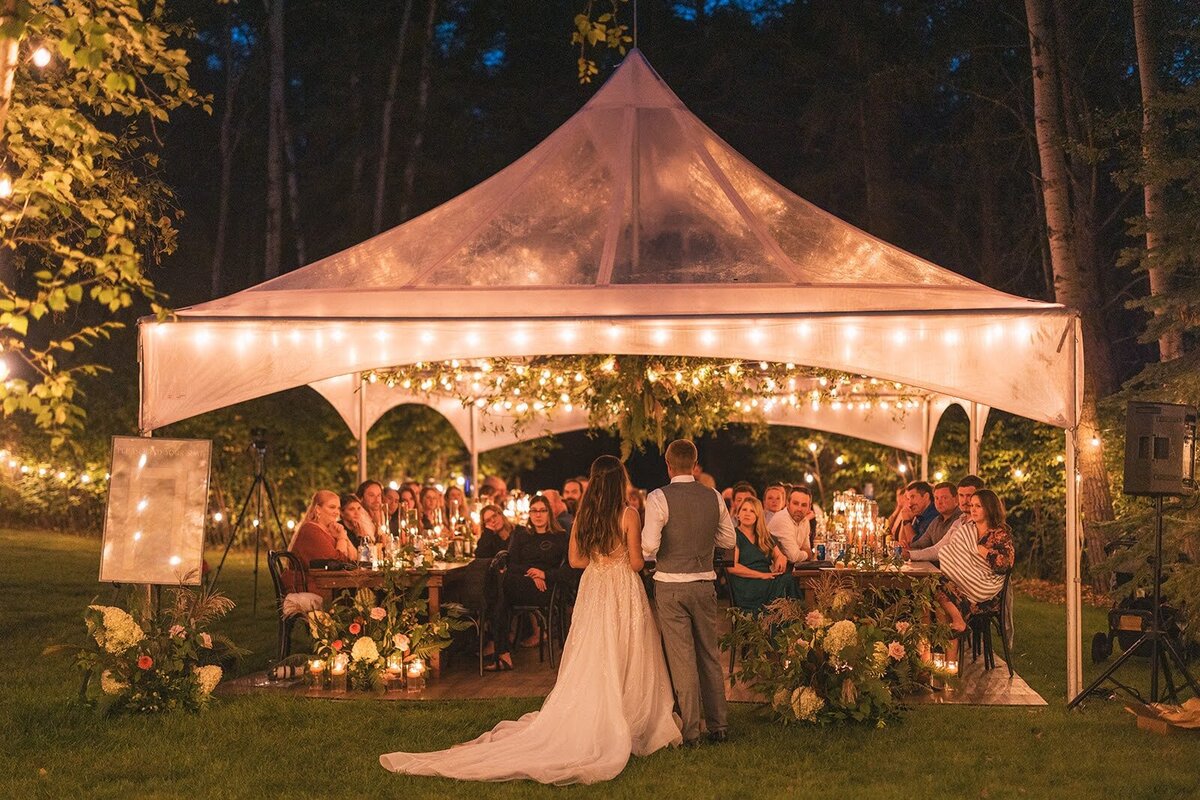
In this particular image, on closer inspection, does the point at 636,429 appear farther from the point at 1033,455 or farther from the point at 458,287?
the point at 1033,455

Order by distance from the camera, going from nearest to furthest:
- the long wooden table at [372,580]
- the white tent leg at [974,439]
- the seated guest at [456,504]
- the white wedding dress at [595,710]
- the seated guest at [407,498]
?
the white wedding dress at [595,710], the long wooden table at [372,580], the seated guest at [407,498], the seated guest at [456,504], the white tent leg at [974,439]

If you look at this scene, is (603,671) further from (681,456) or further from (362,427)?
(362,427)

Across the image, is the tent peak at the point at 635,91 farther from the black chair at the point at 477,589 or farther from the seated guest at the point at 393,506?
the seated guest at the point at 393,506

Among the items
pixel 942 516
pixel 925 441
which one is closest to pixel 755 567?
pixel 942 516

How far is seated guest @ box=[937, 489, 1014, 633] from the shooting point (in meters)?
8.68

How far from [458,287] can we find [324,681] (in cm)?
259

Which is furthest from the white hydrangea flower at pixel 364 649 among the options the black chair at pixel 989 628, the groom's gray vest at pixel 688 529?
the black chair at pixel 989 628

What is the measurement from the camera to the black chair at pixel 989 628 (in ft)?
28.6

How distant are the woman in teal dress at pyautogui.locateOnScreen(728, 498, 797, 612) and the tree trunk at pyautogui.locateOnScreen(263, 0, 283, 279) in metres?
12.8

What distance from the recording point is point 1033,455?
1530 cm

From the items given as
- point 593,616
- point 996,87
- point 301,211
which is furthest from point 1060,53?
point 301,211

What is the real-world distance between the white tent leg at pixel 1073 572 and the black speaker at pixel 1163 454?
0.99 ft

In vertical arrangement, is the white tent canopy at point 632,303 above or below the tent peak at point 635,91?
below

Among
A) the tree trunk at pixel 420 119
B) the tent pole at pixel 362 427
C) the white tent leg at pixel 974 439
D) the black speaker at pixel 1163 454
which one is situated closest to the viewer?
the black speaker at pixel 1163 454
